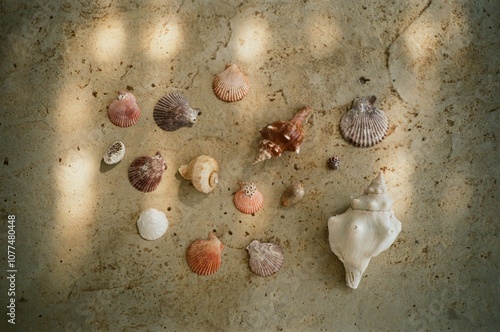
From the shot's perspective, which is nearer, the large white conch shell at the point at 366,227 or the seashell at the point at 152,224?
the large white conch shell at the point at 366,227

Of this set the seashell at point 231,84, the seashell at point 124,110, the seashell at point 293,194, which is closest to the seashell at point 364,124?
the seashell at point 293,194

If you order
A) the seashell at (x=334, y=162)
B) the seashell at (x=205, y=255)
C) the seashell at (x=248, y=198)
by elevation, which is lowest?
the seashell at (x=205, y=255)

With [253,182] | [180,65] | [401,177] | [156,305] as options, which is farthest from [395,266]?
[180,65]

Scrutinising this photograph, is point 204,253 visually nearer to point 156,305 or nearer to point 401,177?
point 156,305

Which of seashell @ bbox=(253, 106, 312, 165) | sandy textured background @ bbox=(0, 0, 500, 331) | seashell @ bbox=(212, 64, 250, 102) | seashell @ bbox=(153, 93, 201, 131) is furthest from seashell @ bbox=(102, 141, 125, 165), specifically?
seashell @ bbox=(253, 106, 312, 165)

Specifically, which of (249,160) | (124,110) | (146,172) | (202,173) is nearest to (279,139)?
(249,160)

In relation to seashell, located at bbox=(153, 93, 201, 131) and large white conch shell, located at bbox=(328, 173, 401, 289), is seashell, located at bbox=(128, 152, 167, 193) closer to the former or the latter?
seashell, located at bbox=(153, 93, 201, 131)

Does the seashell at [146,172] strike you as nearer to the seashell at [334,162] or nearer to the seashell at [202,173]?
the seashell at [202,173]
